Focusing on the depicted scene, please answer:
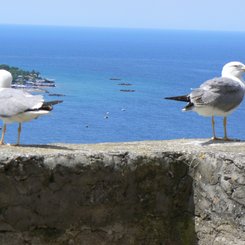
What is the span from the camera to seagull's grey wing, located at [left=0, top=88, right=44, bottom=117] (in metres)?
6.44

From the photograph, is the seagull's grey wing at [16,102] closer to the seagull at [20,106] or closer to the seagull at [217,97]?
the seagull at [20,106]

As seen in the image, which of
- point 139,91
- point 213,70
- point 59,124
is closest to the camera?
point 59,124

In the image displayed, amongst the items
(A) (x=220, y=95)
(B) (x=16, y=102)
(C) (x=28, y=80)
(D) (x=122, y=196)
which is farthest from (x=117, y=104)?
(D) (x=122, y=196)

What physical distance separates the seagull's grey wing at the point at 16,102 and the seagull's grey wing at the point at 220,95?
1750mm

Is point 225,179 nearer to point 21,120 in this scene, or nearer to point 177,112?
point 21,120

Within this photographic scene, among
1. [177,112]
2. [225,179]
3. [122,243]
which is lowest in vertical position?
[177,112]

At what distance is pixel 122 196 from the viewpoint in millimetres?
5621

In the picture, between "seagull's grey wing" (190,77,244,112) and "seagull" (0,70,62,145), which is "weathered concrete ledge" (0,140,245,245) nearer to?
"seagull" (0,70,62,145)

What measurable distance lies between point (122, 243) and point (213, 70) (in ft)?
382

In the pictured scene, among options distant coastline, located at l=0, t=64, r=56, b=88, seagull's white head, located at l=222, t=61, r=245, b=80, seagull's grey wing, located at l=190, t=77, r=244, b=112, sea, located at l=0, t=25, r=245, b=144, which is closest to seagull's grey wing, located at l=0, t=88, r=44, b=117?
seagull's grey wing, located at l=190, t=77, r=244, b=112

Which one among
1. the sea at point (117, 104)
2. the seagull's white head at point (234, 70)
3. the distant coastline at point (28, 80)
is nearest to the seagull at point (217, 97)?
the seagull's white head at point (234, 70)

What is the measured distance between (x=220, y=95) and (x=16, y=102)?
7.01ft

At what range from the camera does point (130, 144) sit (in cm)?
679

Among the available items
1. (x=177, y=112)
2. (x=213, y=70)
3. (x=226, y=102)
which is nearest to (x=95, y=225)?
(x=226, y=102)
